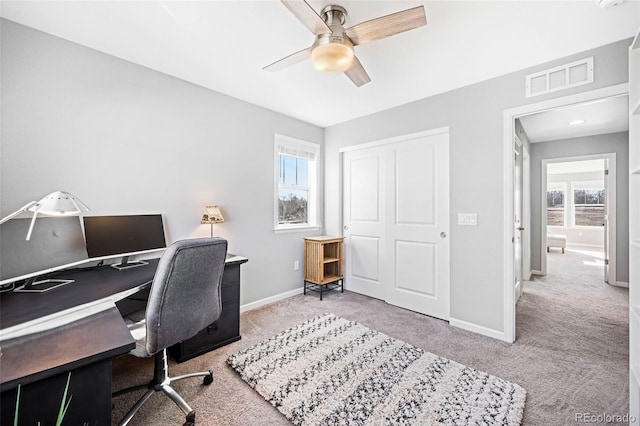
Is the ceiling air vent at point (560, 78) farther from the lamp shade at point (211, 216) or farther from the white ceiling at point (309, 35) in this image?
the lamp shade at point (211, 216)

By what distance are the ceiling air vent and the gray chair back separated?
9.38ft

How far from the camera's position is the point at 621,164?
13.6 feet

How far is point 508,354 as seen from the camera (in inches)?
86.1

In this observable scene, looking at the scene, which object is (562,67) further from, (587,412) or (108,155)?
(108,155)

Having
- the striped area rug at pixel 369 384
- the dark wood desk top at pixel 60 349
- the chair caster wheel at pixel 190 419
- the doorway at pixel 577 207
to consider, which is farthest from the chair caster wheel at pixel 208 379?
the doorway at pixel 577 207

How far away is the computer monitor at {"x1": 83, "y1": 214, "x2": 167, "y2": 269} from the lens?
76.9 inches

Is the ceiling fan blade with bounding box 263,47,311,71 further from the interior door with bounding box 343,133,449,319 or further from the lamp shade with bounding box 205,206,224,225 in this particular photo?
the interior door with bounding box 343,133,449,319

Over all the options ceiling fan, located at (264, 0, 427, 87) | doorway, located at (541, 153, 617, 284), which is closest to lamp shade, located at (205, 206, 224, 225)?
ceiling fan, located at (264, 0, 427, 87)

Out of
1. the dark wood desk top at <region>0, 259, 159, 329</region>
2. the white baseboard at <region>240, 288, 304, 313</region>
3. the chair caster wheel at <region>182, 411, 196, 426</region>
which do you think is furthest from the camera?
the white baseboard at <region>240, 288, 304, 313</region>

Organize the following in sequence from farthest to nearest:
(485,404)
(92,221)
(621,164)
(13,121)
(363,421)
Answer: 1. (621,164)
2. (92,221)
3. (13,121)
4. (485,404)
5. (363,421)

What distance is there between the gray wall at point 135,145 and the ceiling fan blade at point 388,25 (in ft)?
5.98

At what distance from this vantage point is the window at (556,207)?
8.18 m

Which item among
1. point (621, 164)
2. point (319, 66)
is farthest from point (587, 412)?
point (621, 164)

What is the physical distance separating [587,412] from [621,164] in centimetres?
451
